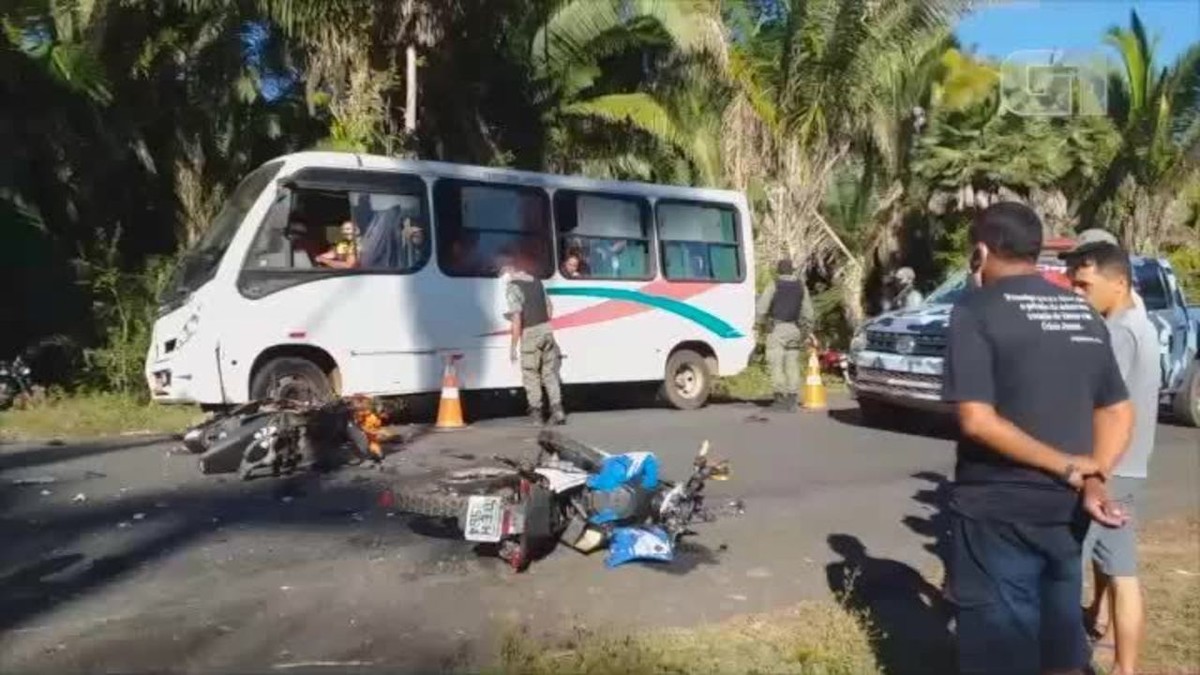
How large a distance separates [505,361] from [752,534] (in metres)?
6.49

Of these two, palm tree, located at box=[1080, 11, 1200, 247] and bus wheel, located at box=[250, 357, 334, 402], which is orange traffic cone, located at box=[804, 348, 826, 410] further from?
palm tree, located at box=[1080, 11, 1200, 247]

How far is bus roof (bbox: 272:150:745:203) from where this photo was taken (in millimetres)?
12961

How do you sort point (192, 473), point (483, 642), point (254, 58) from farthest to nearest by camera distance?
point (254, 58)
point (192, 473)
point (483, 642)

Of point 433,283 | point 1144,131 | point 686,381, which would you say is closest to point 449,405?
point 433,283

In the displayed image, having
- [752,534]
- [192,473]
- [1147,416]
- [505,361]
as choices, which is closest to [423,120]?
[505,361]

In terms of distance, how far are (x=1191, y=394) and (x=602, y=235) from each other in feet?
23.5

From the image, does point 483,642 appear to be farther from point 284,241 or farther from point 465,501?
point 284,241

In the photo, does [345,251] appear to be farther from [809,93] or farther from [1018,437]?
[1018,437]

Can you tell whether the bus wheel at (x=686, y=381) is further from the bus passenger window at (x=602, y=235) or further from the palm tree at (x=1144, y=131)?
the palm tree at (x=1144, y=131)

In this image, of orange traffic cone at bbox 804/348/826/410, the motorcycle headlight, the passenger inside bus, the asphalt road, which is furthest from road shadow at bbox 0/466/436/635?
orange traffic cone at bbox 804/348/826/410

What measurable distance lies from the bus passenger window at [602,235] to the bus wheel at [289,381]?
3.45 m

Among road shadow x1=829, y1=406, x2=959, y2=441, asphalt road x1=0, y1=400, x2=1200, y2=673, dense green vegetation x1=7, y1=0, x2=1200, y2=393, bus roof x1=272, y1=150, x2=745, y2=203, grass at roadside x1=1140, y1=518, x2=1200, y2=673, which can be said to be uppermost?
dense green vegetation x1=7, y1=0, x2=1200, y2=393

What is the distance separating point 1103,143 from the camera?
2548cm

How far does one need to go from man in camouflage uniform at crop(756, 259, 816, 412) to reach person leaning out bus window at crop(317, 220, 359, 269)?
5.25 meters
